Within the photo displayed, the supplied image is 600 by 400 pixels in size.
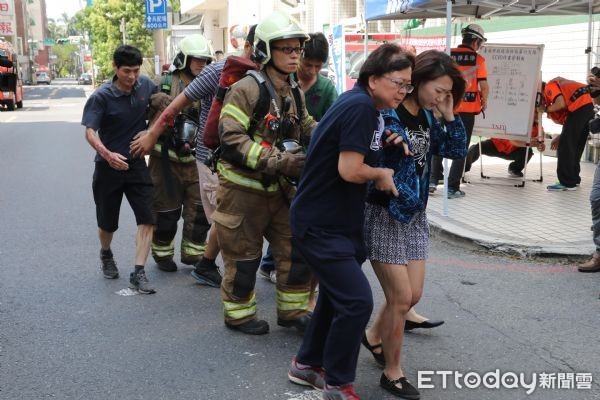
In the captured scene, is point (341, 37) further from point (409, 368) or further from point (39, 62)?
point (39, 62)

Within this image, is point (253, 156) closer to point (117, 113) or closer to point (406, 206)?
point (406, 206)

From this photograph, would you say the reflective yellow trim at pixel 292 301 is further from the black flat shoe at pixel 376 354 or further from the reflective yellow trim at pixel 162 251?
the reflective yellow trim at pixel 162 251

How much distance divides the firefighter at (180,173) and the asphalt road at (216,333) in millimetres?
247

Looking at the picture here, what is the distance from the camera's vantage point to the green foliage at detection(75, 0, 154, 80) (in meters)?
46.2

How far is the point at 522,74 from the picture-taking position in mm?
9555

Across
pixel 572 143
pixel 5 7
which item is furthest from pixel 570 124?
pixel 5 7

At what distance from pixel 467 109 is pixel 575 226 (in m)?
2.04

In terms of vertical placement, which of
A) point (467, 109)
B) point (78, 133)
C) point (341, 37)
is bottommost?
point (78, 133)

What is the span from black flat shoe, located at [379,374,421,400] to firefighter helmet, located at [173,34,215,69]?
9.80 ft

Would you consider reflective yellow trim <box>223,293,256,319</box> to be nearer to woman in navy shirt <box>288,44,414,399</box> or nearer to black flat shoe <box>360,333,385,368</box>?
black flat shoe <box>360,333,385,368</box>

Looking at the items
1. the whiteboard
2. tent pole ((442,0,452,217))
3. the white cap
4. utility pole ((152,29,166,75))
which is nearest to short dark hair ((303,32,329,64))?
tent pole ((442,0,452,217))

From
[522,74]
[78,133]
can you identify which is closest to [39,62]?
[78,133]

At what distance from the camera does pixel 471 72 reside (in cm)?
843

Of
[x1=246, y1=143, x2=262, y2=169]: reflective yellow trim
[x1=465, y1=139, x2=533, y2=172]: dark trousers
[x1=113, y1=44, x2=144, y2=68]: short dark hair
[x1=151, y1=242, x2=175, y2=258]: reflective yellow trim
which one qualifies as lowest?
[x1=151, y1=242, x2=175, y2=258]: reflective yellow trim
